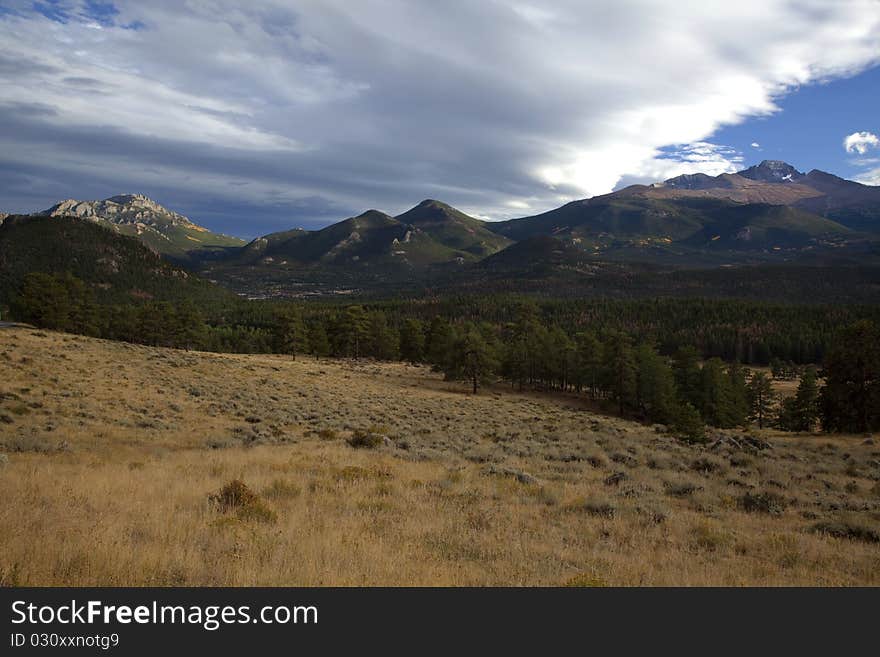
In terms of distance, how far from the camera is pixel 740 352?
425 ft

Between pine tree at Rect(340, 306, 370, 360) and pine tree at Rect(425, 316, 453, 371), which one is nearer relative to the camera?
pine tree at Rect(425, 316, 453, 371)

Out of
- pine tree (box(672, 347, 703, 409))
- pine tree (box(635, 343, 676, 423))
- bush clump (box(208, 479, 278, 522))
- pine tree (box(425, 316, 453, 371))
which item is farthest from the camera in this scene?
pine tree (box(425, 316, 453, 371))

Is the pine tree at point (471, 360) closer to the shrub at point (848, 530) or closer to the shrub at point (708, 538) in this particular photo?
the shrub at point (848, 530)

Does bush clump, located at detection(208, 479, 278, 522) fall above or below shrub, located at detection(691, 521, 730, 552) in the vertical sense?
below

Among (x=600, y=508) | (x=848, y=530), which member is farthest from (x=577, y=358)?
(x=600, y=508)

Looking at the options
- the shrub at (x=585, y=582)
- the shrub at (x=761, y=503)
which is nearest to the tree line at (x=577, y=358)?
the shrub at (x=761, y=503)

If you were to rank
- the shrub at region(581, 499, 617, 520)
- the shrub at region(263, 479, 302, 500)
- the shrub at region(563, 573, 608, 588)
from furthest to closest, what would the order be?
the shrub at region(263, 479, 302, 500) < the shrub at region(581, 499, 617, 520) < the shrub at region(563, 573, 608, 588)

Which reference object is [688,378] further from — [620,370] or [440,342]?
[440,342]

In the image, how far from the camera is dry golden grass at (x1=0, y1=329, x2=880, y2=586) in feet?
21.2

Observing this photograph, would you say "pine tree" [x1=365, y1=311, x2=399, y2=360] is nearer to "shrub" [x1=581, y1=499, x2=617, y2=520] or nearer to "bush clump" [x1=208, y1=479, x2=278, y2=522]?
"bush clump" [x1=208, y1=479, x2=278, y2=522]

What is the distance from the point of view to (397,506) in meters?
10.0

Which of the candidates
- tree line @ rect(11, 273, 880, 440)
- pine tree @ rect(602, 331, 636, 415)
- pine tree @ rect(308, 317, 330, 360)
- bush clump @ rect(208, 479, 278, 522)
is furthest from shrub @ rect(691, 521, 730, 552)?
pine tree @ rect(308, 317, 330, 360)
